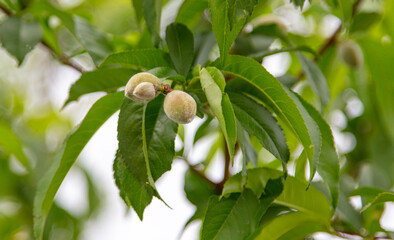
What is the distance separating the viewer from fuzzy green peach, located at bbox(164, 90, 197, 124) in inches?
21.7

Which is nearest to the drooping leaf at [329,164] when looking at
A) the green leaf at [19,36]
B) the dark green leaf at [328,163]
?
the dark green leaf at [328,163]

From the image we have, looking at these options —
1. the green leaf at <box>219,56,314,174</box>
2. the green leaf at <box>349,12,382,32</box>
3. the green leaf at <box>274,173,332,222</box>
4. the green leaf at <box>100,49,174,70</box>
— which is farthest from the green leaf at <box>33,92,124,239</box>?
the green leaf at <box>349,12,382,32</box>

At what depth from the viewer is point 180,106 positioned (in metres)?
0.55

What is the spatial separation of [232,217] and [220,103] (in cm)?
21

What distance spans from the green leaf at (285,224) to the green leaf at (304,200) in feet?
0.03

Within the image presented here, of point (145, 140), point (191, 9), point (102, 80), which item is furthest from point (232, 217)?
point (191, 9)

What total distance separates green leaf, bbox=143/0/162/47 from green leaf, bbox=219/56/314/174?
13 centimetres

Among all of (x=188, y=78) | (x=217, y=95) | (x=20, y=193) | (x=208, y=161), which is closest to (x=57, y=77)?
Answer: (x=20, y=193)

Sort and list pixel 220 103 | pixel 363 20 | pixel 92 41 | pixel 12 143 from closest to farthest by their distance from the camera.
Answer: pixel 220 103
pixel 92 41
pixel 363 20
pixel 12 143

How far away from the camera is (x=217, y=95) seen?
0.52m

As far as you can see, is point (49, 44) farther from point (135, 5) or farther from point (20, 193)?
point (20, 193)

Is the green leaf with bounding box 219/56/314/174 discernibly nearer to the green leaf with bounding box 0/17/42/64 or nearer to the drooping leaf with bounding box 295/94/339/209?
the drooping leaf with bounding box 295/94/339/209

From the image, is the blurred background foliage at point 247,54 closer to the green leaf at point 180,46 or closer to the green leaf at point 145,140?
the green leaf at point 180,46

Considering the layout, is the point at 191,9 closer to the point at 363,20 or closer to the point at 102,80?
the point at 102,80
